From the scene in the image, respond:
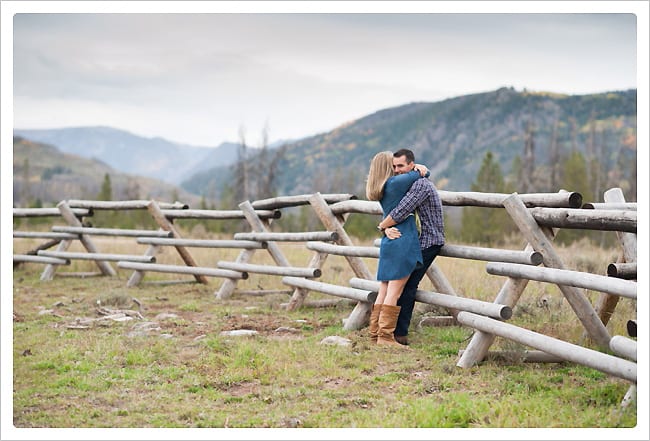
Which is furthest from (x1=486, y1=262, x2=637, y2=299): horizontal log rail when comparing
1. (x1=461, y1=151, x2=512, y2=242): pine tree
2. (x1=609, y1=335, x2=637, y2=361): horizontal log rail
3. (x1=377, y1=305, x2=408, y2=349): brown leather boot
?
(x1=461, y1=151, x2=512, y2=242): pine tree

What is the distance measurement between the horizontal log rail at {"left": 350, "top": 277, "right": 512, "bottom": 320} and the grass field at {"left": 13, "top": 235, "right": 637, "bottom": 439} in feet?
1.32

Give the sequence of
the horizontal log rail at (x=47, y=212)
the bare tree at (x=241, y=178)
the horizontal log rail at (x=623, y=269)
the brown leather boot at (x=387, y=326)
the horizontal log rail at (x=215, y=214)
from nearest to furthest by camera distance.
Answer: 1. the horizontal log rail at (x=623, y=269)
2. the brown leather boot at (x=387, y=326)
3. the horizontal log rail at (x=215, y=214)
4. the horizontal log rail at (x=47, y=212)
5. the bare tree at (x=241, y=178)

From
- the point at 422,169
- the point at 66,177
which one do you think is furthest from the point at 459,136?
the point at 422,169

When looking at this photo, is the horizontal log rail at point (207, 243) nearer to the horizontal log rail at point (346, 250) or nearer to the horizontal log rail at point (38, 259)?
the horizontal log rail at point (346, 250)

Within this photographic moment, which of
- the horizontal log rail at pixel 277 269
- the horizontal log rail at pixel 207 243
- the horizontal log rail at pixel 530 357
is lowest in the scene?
the horizontal log rail at pixel 530 357

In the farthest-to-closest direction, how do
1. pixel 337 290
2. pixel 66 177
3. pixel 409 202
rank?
pixel 66 177 → pixel 337 290 → pixel 409 202

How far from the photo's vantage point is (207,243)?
36.3 ft

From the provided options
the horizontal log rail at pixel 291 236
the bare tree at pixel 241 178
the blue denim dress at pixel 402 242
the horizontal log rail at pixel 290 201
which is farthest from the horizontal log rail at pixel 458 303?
the bare tree at pixel 241 178

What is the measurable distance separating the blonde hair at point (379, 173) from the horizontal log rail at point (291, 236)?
204 centimetres

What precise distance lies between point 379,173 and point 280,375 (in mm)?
2145

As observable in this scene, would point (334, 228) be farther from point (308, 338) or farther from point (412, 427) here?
point (412, 427)

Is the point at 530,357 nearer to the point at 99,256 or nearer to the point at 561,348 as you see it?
the point at 561,348

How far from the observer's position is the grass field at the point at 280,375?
4637 mm

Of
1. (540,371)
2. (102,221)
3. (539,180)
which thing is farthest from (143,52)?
(540,371)
